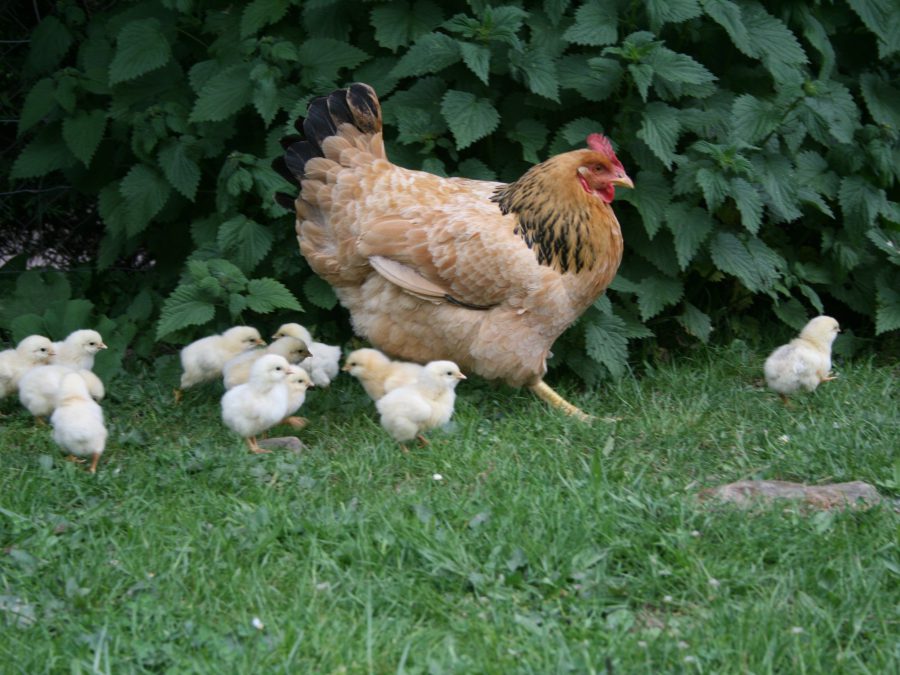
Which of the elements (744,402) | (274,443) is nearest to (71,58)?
(274,443)

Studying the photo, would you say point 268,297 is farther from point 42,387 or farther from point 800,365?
point 800,365

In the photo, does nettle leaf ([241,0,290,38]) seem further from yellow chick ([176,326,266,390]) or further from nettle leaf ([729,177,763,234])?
nettle leaf ([729,177,763,234])

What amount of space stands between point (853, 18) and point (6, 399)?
5.36 meters

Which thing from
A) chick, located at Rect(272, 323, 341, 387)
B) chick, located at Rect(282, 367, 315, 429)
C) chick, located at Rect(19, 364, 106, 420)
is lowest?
chick, located at Rect(19, 364, 106, 420)

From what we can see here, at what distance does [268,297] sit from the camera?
18.9 feet

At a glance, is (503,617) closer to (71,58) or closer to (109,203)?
(109,203)

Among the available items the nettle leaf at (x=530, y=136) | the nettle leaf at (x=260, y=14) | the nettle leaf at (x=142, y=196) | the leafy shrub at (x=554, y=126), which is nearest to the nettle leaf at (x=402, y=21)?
the leafy shrub at (x=554, y=126)

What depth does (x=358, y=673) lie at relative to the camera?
10.1ft

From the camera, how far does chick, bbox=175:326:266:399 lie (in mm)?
5504

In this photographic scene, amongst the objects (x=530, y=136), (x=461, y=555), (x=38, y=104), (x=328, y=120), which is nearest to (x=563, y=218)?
(x=530, y=136)

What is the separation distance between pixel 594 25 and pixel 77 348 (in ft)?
10.5

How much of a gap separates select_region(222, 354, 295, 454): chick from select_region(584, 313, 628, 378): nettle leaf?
179cm

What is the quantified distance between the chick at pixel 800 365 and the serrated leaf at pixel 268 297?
2.45m

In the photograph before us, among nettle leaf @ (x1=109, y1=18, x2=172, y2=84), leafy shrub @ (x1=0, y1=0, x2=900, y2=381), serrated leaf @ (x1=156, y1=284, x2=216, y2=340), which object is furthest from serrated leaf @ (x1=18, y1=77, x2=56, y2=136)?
serrated leaf @ (x1=156, y1=284, x2=216, y2=340)
